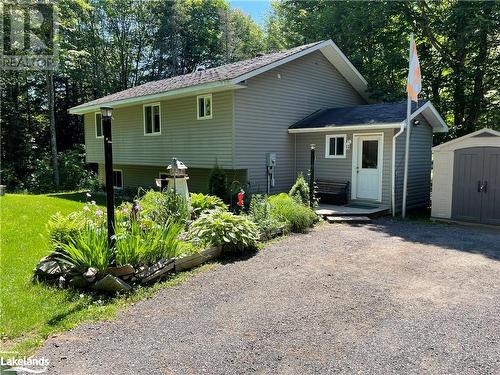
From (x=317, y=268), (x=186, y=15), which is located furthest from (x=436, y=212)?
(x=186, y=15)

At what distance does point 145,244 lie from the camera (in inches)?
213

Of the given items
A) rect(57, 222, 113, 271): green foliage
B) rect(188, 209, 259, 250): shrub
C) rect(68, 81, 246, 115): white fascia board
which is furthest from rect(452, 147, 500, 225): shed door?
rect(57, 222, 113, 271): green foliage

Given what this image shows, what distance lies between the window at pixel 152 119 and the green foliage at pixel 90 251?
31.8 ft

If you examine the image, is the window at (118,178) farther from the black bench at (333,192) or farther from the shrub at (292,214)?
the shrub at (292,214)

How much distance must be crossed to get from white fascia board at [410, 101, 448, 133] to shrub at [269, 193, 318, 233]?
4548 millimetres

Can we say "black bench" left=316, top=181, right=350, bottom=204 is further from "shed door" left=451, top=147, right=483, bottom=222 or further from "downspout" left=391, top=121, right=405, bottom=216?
"shed door" left=451, top=147, right=483, bottom=222

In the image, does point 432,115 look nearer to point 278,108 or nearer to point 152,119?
point 278,108

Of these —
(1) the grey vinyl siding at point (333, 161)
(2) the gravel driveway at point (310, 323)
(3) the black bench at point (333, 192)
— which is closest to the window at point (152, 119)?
(1) the grey vinyl siding at point (333, 161)

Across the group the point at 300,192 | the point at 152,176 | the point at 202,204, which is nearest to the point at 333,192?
the point at 300,192

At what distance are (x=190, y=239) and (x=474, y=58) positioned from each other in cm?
1414

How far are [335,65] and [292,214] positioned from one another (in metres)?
8.44

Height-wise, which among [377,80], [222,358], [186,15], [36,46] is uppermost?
[186,15]

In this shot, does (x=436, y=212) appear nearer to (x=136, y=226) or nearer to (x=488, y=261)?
(x=488, y=261)

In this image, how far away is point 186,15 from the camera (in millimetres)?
29562
